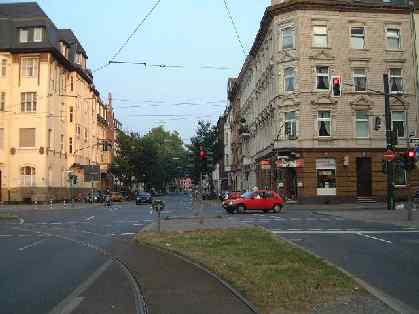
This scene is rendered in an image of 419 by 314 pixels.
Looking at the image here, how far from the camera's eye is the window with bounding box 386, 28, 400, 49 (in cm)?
4550

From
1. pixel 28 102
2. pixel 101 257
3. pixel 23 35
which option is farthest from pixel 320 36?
pixel 101 257

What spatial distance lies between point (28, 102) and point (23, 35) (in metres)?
7.21

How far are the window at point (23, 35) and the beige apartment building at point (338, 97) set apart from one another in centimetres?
2626

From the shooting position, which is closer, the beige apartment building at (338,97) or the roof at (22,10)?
the beige apartment building at (338,97)

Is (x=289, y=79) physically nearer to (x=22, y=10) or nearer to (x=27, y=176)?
(x=27, y=176)

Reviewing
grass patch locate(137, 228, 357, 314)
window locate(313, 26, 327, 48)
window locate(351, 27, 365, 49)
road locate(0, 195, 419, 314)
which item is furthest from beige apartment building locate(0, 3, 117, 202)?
grass patch locate(137, 228, 357, 314)

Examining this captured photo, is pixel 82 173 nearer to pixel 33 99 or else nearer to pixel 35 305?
pixel 33 99

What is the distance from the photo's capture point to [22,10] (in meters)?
59.6

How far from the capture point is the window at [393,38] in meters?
45.5

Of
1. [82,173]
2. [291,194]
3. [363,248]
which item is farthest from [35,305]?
[82,173]

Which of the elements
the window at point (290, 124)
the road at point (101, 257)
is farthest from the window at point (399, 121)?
the road at point (101, 257)

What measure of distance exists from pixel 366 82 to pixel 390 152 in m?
15.4

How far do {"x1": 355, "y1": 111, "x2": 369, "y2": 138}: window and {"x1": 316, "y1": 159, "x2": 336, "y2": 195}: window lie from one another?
3.47 m

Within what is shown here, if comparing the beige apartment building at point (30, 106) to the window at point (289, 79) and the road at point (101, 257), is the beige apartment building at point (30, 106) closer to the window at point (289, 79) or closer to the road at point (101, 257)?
the window at point (289, 79)
